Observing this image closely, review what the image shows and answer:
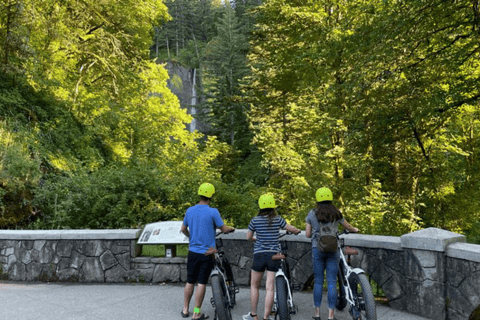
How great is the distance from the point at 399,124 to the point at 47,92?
1253cm

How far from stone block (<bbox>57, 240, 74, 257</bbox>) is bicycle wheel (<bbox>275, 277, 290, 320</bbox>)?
502 centimetres

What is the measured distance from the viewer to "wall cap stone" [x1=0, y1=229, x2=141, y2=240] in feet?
27.7

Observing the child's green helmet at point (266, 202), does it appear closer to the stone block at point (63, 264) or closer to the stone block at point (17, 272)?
the stone block at point (63, 264)

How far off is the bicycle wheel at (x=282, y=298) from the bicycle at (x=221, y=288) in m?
0.68

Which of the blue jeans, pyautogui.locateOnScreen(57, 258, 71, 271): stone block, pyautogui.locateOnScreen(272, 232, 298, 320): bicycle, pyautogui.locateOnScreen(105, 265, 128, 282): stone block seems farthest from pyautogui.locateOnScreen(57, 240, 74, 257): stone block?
the blue jeans

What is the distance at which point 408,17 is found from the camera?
34.6ft

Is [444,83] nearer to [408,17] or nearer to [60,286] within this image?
[408,17]

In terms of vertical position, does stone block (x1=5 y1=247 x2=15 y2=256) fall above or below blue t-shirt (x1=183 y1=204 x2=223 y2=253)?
below

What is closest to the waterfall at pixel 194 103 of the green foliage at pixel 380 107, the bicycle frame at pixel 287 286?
the green foliage at pixel 380 107

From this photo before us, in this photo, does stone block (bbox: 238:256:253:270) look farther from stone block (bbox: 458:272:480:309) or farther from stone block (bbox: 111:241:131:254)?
stone block (bbox: 458:272:480:309)

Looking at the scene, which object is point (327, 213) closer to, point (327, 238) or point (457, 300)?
point (327, 238)

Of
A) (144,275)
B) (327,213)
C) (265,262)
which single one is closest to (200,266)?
(265,262)

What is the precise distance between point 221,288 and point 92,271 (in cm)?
403

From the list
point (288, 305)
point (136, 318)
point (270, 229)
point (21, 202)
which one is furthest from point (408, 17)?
point (21, 202)
